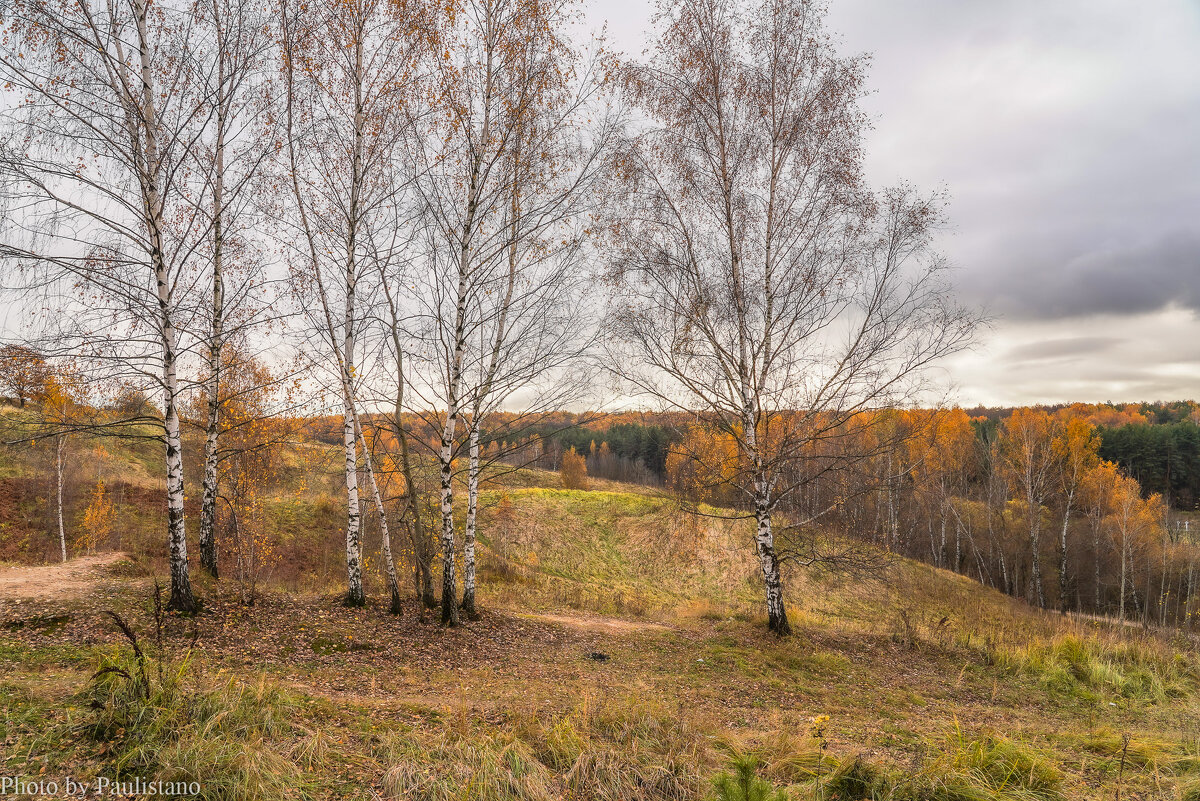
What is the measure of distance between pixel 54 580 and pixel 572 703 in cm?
1064

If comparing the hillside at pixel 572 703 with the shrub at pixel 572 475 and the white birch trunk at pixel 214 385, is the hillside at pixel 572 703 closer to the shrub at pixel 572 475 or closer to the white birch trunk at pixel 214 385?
the white birch trunk at pixel 214 385

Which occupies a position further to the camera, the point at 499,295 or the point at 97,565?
the point at 97,565

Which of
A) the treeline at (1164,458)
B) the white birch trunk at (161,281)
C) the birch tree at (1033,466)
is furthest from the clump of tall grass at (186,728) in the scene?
the treeline at (1164,458)

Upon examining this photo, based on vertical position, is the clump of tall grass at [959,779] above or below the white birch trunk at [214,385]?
below

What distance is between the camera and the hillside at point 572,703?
4.00 metres

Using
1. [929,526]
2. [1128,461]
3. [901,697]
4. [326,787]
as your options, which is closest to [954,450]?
[929,526]

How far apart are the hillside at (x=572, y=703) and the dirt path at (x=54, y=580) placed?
0.16 metres

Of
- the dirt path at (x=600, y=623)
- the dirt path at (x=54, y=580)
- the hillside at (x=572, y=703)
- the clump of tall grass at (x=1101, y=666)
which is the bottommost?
the clump of tall grass at (x=1101, y=666)

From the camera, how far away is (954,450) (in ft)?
139

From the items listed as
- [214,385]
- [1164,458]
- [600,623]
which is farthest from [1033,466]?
[214,385]

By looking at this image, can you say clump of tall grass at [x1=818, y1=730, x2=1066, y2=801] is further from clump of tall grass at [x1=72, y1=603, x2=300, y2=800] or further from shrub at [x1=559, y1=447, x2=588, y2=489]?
shrub at [x1=559, y1=447, x2=588, y2=489]

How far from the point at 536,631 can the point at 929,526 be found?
3654cm

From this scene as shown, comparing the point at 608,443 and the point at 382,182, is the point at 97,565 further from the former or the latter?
the point at 608,443

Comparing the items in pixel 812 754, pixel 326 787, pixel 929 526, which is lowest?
pixel 929 526
